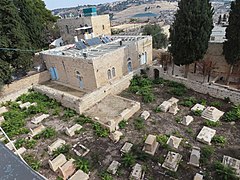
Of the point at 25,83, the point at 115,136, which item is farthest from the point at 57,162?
the point at 25,83

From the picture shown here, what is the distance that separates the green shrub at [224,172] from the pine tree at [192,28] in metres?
10.6

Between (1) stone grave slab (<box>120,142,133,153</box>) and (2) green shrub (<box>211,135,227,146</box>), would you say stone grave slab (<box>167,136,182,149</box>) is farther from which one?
(1) stone grave slab (<box>120,142,133,153</box>)

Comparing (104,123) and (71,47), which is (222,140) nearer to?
(104,123)

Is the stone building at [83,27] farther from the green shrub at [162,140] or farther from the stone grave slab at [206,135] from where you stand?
the stone grave slab at [206,135]

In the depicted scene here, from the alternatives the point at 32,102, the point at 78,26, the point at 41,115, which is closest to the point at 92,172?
the point at 41,115

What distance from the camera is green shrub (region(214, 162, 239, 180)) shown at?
9.66 m

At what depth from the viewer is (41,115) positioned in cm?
1631

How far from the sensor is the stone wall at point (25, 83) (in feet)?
66.0

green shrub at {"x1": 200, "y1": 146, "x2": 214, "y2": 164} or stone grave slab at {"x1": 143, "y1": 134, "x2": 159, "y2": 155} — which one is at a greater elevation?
stone grave slab at {"x1": 143, "y1": 134, "x2": 159, "y2": 155}

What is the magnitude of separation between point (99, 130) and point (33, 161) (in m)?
4.43

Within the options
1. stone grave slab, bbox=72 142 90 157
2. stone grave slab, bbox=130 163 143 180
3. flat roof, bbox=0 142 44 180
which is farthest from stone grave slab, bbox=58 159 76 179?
flat roof, bbox=0 142 44 180

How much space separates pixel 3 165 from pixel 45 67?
2327cm

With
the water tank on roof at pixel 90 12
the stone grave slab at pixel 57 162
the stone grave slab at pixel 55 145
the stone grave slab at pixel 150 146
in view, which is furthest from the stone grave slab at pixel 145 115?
the water tank on roof at pixel 90 12

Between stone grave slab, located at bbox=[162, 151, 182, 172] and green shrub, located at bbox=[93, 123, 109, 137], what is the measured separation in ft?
14.3
